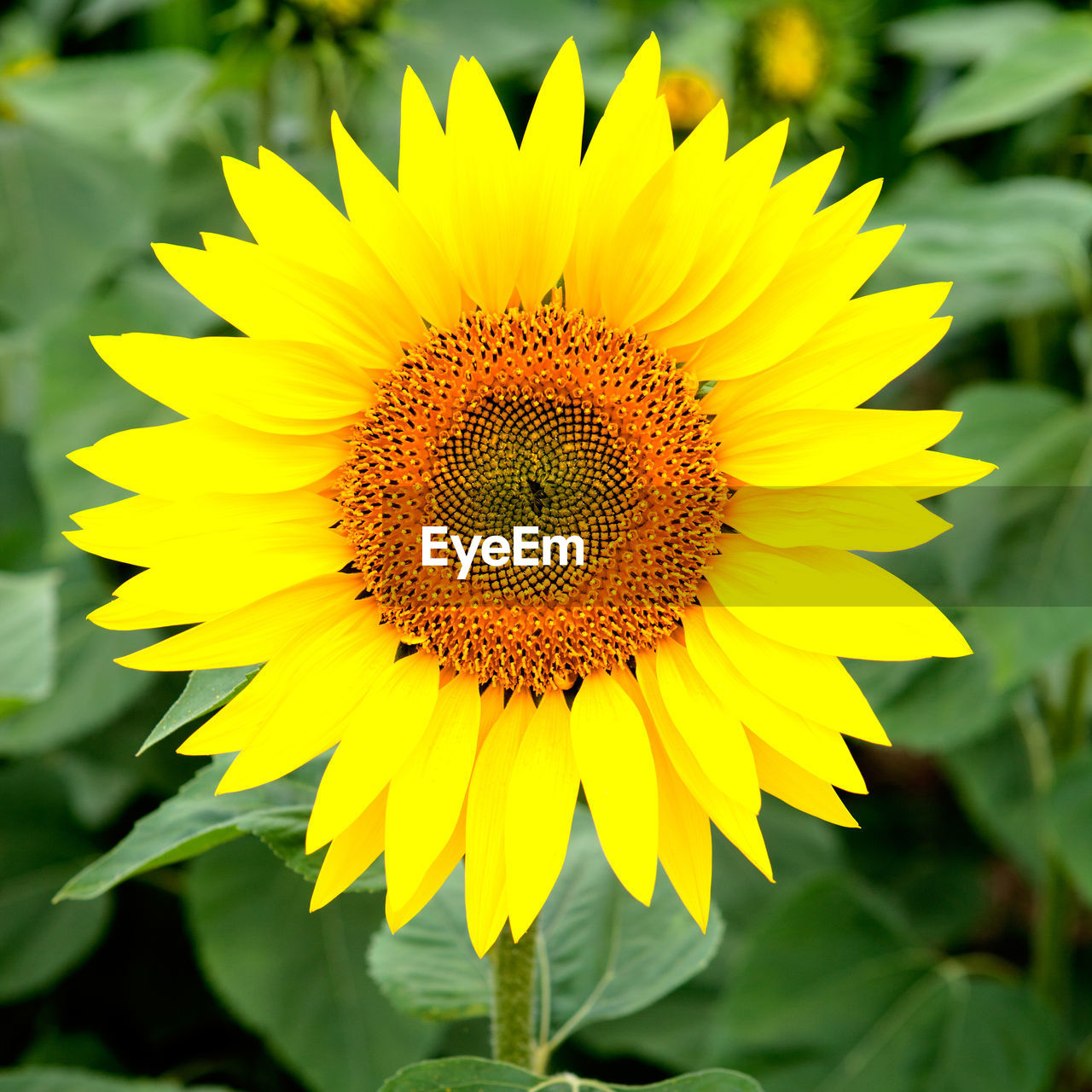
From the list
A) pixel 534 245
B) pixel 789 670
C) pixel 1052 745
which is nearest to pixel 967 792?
pixel 1052 745

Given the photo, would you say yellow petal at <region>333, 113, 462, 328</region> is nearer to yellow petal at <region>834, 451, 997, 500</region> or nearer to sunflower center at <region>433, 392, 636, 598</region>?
sunflower center at <region>433, 392, 636, 598</region>

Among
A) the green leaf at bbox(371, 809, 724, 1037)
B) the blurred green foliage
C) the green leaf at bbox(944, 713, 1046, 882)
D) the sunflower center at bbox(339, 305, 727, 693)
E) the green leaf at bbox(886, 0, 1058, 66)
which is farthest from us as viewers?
the green leaf at bbox(886, 0, 1058, 66)

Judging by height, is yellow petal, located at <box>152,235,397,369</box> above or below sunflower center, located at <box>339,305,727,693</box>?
above

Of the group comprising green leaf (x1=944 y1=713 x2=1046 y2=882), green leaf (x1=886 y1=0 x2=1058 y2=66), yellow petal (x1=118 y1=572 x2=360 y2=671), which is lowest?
green leaf (x1=944 y1=713 x2=1046 y2=882)

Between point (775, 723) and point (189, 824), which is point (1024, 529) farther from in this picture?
point (189, 824)

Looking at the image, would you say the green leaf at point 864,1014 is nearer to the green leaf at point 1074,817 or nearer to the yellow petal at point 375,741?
the green leaf at point 1074,817

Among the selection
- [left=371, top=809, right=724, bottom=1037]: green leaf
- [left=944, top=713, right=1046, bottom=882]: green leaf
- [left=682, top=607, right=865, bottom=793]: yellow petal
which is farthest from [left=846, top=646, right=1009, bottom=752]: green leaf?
[left=682, top=607, right=865, bottom=793]: yellow petal

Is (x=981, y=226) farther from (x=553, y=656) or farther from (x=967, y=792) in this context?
(x=553, y=656)
